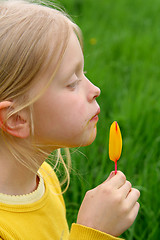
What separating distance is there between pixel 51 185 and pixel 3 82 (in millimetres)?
512

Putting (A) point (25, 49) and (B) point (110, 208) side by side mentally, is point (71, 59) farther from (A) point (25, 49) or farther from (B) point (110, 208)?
(B) point (110, 208)

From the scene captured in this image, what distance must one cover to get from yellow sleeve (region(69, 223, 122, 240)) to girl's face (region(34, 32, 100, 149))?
25 centimetres

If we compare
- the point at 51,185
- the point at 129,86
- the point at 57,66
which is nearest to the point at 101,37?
the point at 129,86

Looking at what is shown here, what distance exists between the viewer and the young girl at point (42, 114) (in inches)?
43.6

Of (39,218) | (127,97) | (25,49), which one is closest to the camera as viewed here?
(25,49)

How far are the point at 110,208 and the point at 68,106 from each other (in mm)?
308

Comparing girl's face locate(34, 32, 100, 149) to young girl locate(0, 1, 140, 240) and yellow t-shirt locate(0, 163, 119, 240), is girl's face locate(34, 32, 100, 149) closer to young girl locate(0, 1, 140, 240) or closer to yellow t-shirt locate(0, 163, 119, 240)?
young girl locate(0, 1, 140, 240)

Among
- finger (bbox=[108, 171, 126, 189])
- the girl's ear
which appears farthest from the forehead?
finger (bbox=[108, 171, 126, 189])

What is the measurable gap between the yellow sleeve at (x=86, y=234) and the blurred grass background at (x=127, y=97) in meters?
0.54

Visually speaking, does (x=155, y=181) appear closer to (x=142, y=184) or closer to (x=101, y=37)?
(x=142, y=184)

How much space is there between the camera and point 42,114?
1.16 m

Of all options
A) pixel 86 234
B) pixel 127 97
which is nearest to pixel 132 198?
pixel 86 234

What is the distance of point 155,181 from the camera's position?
5.98ft

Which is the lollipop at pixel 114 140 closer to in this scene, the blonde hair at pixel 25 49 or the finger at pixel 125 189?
the finger at pixel 125 189
